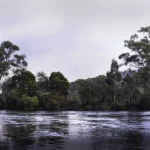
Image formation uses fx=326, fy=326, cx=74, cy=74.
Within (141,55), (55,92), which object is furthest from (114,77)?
(141,55)

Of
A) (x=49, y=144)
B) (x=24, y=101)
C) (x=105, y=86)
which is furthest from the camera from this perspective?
(x=105, y=86)

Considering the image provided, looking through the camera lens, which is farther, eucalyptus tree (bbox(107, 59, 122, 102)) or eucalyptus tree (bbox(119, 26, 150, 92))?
eucalyptus tree (bbox(107, 59, 122, 102))

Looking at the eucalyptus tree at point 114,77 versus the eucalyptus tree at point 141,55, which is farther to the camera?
the eucalyptus tree at point 114,77

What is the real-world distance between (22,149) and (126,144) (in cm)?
556

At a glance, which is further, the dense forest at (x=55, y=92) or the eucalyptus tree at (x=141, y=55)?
the dense forest at (x=55, y=92)

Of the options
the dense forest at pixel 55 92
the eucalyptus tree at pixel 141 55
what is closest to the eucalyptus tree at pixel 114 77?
the dense forest at pixel 55 92

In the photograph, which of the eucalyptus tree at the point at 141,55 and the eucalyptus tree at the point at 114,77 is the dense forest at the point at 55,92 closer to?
the eucalyptus tree at the point at 114,77

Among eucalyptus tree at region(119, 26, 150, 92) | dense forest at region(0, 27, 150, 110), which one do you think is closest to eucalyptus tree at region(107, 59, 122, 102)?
dense forest at region(0, 27, 150, 110)

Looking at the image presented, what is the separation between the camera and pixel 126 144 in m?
17.3

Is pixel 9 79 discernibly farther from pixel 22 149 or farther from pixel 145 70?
pixel 22 149

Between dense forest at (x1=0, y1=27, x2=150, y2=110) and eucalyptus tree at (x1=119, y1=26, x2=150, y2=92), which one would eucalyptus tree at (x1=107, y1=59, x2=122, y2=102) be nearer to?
dense forest at (x1=0, y1=27, x2=150, y2=110)

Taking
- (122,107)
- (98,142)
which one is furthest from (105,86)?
(98,142)

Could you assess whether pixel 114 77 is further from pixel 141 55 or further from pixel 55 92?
pixel 141 55

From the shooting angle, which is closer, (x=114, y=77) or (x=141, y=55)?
(x=141, y=55)
